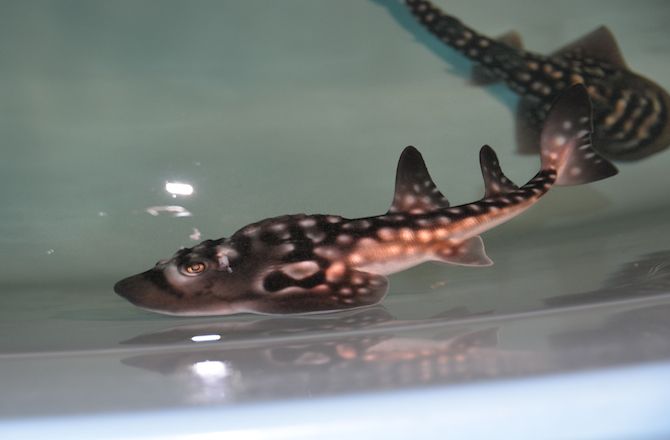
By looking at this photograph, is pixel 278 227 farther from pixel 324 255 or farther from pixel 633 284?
pixel 633 284

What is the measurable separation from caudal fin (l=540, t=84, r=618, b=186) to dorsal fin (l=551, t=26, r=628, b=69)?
754 mm

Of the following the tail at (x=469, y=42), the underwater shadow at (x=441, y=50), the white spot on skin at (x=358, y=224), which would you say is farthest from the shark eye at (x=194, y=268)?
the underwater shadow at (x=441, y=50)

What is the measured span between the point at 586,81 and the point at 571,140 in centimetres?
56

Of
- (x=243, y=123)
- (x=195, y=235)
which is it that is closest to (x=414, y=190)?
(x=195, y=235)

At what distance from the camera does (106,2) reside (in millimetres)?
2795

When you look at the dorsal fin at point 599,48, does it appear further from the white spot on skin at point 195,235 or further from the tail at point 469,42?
the white spot on skin at point 195,235

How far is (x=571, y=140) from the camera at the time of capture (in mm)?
1900

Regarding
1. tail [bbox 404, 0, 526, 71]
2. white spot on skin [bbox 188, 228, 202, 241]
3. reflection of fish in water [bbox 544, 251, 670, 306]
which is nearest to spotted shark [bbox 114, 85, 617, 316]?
reflection of fish in water [bbox 544, 251, 670, 306]

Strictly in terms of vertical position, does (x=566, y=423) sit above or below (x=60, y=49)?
below

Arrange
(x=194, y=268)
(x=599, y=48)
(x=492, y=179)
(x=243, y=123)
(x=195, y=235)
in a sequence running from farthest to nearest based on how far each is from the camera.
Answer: (x=243, y=123) < (x=599, y=48) < (x=195, y=235) < (x=492, y=179) < (x=194, y=268)

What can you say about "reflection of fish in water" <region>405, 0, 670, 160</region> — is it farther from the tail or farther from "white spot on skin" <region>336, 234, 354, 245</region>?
"white spot on skin" <region>336, 234, 354, 245</region>

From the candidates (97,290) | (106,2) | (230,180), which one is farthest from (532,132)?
(106,2)

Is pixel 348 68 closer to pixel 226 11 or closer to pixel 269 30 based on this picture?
pixel 269 30

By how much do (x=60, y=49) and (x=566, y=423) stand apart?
8.79 feet
